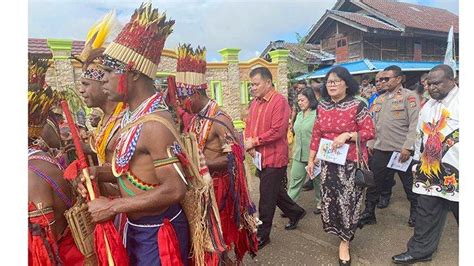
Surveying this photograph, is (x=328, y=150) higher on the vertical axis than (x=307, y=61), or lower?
lower

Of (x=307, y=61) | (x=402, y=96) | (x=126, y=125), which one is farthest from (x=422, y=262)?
(x=307, y=61)

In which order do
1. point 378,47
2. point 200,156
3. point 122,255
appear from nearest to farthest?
point 122,255, point 200,156, point 378,47

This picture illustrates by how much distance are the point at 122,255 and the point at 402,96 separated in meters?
3.67

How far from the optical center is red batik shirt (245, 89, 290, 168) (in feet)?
12.2

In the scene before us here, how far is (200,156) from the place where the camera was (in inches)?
82.8

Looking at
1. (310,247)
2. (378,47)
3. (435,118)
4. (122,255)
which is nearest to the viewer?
(122,255)

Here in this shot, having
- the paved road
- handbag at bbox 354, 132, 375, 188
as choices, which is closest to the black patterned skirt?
handbag at bbox 354, 132, 375, 188

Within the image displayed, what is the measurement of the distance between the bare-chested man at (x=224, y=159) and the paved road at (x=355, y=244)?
65 cm

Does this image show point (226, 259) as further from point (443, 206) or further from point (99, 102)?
point (443, 206)

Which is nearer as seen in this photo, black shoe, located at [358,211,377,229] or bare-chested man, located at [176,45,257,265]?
bare-chested man, located at [176,45,257,265]

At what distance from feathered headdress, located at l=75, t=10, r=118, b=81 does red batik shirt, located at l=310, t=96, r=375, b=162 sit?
2.00 m

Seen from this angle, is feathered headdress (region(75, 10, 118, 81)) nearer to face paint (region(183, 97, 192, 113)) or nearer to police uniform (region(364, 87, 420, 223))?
face paint (region(183, 97, 192, 113))

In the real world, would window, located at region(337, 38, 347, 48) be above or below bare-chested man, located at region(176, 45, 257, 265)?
above

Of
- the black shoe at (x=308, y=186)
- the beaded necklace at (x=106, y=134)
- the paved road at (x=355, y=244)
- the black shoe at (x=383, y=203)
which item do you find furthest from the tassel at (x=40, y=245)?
the black shoe at (x=308, y=186)
